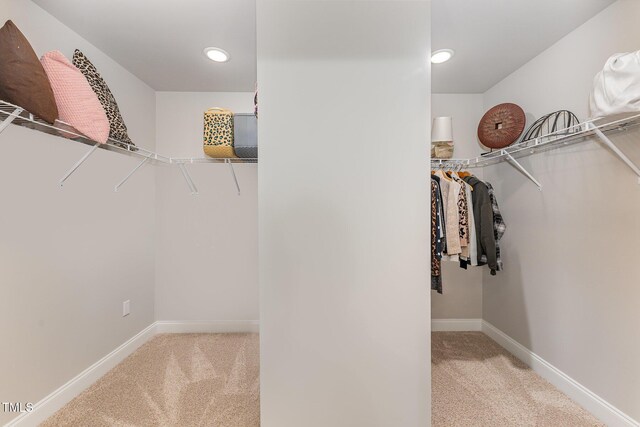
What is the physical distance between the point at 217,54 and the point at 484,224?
231 cm

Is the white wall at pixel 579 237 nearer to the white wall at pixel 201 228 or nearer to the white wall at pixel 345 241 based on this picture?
the white wall at pixel 345 241

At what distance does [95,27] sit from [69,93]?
2.01 feet

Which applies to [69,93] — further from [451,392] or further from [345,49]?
[451,392]

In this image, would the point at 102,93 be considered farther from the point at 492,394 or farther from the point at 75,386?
the point at 492,394

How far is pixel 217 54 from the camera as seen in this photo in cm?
178

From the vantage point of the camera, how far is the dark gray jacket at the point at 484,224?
1717 millimetres

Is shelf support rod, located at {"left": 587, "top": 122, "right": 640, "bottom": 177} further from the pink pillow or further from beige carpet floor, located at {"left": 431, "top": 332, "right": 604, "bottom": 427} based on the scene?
the pink pillow

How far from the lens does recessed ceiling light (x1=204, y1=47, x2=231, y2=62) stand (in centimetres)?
173

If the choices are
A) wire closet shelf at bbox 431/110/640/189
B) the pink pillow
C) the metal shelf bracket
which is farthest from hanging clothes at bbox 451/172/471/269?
the pink pillow

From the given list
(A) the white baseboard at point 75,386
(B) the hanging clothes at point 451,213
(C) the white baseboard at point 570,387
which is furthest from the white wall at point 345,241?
(A) the white baseboard at point 75,386

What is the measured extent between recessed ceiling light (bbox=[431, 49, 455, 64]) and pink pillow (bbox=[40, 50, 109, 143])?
2.18m

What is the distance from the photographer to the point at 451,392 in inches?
61.7

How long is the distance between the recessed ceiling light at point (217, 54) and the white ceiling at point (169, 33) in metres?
0.04

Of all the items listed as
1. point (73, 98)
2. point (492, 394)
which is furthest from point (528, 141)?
point (73, 98)
